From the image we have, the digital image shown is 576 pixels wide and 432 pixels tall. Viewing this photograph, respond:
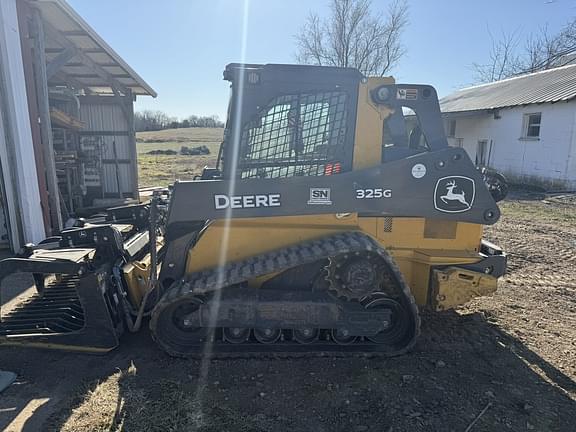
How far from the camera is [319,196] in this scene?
12.4ft

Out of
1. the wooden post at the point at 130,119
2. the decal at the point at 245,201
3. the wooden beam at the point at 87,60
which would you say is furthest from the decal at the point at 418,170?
the wooden post at the point at 130,119

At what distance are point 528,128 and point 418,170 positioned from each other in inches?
636

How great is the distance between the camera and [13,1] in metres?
6.73

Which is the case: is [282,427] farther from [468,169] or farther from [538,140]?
[538,140]

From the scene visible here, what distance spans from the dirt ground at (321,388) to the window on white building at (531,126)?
14750 mm

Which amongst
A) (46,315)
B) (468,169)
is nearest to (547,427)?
(468,169)

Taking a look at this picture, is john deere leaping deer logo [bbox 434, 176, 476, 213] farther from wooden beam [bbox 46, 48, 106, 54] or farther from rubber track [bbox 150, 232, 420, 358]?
wooden beam [bbox 46, 48, 106, 54]

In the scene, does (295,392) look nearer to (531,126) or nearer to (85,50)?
(85,50)

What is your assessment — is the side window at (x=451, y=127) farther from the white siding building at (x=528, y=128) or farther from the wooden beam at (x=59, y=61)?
the wooden beam at (x=59, y=61)

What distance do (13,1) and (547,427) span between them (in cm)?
886

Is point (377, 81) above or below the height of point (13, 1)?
below

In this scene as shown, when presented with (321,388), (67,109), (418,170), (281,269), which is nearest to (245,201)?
(281,269)

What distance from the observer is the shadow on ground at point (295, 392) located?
301cm

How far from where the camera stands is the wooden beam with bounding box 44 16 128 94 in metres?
8.50
